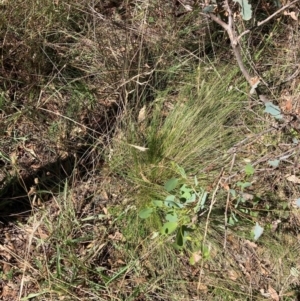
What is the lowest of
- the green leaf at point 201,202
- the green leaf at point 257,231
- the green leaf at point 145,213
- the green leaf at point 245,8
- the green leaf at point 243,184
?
the green leaf at point 257,231

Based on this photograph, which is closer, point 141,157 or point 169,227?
point 169,227

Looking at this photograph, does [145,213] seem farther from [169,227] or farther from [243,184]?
[243,184]

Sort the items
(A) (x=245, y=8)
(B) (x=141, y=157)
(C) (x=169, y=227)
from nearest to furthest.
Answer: (A) (x=245, y=8) → (C) (x=169, y=227) → (B) (x=141, y=157)

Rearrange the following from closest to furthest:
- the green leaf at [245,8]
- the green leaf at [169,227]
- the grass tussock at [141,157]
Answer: the green leaf at [245,8]
the green leaf at [169,227]
the grass tussock at [141,157]

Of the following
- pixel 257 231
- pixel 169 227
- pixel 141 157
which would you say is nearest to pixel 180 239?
pixel 169 227

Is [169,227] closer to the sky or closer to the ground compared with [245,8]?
closer to the ground

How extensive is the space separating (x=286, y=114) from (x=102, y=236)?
2.96 feet

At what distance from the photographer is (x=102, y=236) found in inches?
79.6

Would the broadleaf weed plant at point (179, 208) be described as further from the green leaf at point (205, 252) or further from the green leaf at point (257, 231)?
the green leaf at point (257, 231)

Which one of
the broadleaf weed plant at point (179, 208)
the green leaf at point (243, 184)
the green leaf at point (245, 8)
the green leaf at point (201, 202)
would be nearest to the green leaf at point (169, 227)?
the broadleaf weed plant at point (179, 208)

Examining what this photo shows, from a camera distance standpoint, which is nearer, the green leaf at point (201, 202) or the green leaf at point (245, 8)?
the green leaf at point (245, 8)

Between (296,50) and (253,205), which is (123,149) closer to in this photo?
(253,205)

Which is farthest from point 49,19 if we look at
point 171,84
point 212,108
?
point 212,108

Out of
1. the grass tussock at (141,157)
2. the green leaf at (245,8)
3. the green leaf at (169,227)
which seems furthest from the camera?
the grass tussock at (141,157)
